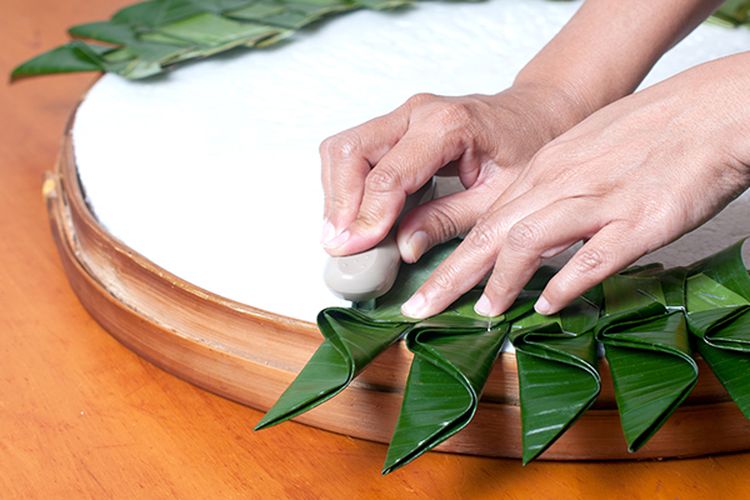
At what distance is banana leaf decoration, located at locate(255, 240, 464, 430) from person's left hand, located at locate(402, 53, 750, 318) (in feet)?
0.05

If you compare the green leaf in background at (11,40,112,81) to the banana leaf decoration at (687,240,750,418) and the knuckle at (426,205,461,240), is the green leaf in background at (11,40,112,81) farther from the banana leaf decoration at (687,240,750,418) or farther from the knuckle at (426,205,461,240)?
the banana leaf decoration at (687,240,750,418)

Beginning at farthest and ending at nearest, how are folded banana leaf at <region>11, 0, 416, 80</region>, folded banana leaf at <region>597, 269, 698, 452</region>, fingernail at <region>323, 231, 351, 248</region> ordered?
folded banana leaf at <region>11, 0, 416, 80</region>
fingernail at <region>323, 231, 351, 248</region>
folded banana leaf at <region>597, 269, 698, 452</region>

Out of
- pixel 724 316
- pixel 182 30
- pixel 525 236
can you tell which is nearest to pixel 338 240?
pixel 525 236

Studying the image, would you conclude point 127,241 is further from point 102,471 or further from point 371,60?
point 371,60

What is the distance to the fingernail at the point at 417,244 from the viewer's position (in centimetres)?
64

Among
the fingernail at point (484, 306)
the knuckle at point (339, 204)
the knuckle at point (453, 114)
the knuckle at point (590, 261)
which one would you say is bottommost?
the fingernail at point (484, 306)

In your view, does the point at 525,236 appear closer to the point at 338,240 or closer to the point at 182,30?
the point at 338,240

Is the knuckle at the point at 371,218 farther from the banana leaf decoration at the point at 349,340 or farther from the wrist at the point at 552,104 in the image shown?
the wrist at the point at 552,104

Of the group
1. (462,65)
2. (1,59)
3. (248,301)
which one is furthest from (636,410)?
(1,59)

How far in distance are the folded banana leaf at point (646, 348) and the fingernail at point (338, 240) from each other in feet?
0.50

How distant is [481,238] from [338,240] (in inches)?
3.3

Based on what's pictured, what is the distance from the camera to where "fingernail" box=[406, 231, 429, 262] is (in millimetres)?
639

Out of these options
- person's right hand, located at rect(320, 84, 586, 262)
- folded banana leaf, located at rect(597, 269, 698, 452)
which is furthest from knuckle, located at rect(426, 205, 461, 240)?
folded banana leaf, located at rect(597, 269, 698, 452)

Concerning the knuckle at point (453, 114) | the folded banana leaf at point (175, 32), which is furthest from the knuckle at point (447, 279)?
the folded banana leaf at point (175, 32)
